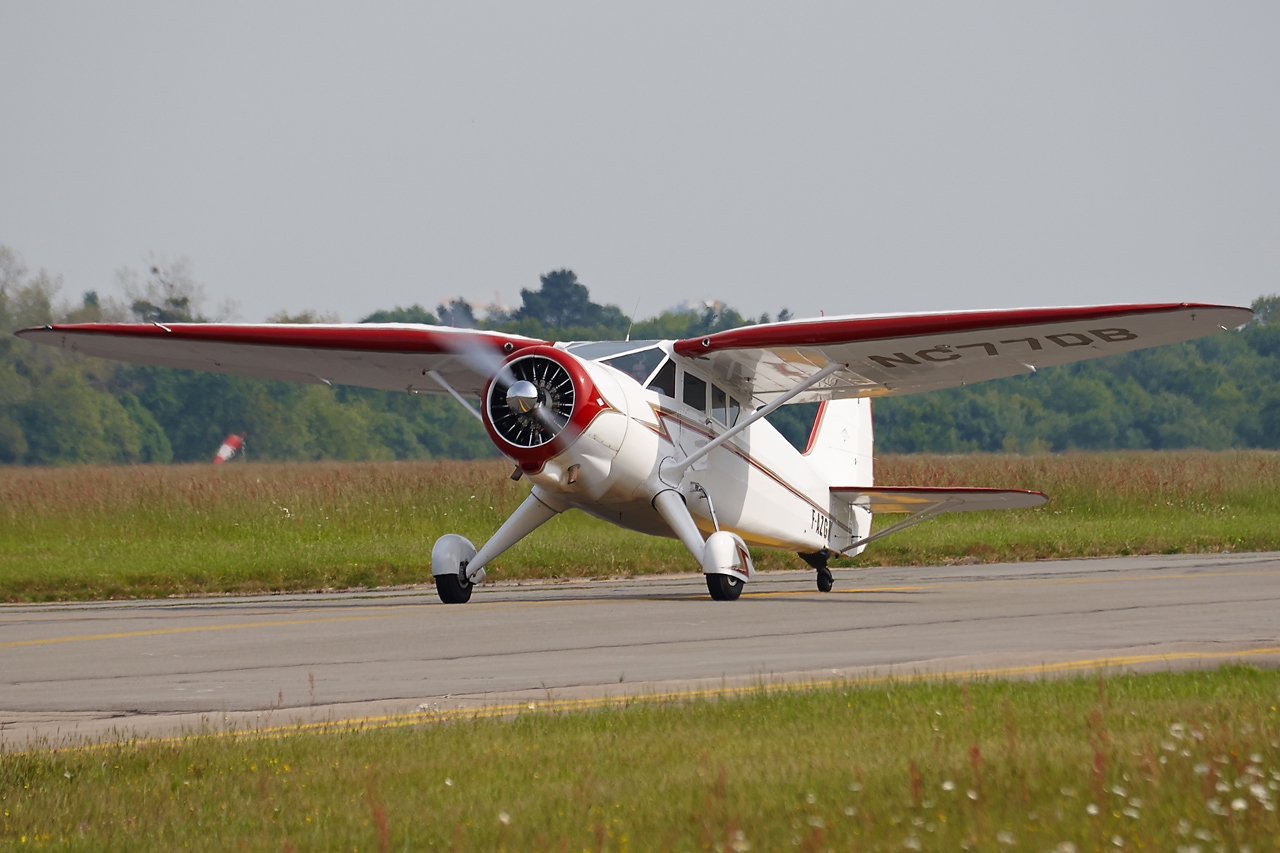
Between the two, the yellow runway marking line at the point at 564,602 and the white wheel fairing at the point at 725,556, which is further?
the white wheel fairing at the point at 725,556

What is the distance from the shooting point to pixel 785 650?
10016 mm

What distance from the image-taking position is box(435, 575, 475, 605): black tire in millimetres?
14961

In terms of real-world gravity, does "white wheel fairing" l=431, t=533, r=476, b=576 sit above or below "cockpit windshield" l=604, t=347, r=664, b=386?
below

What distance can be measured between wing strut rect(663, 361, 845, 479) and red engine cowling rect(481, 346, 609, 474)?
68.5 inches

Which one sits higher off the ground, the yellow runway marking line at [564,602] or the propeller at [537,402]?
the propeller at [537,402]

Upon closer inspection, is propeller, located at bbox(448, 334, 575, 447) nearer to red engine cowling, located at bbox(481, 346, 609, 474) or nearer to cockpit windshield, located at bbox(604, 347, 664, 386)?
red engine cowling, located at bbox(481, 346, 609, 474)

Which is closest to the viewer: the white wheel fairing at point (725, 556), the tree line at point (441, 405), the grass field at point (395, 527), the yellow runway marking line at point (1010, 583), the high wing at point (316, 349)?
the white wheel fairing at point (725, 556)

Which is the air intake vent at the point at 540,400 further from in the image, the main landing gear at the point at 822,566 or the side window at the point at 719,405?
the main landing gear at the point at 822,566

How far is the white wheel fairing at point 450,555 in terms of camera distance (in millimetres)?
14922

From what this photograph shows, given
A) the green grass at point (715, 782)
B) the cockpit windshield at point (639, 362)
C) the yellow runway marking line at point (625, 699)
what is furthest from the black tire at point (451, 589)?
the green grass at point (715, 782)

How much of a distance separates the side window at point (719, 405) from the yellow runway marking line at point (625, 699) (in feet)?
25.7

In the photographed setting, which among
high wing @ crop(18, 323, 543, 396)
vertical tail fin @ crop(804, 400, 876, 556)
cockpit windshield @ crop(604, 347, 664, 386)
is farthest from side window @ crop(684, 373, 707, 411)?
vertical tail fin @ crop(804, 400, 876, 556)

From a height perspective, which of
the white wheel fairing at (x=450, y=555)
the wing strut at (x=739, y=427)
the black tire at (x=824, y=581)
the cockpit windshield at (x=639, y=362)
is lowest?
the black tire at (x=824, y=581)

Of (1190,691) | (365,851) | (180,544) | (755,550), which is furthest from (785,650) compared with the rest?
(180,544)
